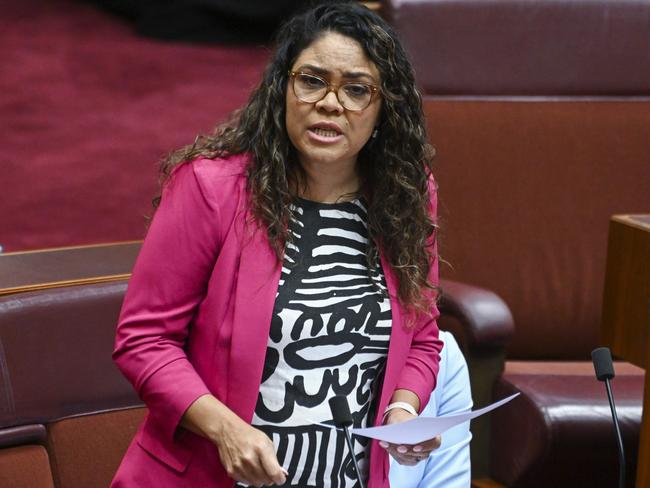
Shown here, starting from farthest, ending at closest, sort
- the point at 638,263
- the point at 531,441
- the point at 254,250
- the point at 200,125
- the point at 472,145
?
the point at 200,125
the point at 472,145
the point at 531,441
the point at 638,263
the point at 254,250

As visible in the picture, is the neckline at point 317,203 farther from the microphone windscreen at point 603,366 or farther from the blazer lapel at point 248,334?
the microphone windscreen at point 603,366

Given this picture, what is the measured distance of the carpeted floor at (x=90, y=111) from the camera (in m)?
1.94

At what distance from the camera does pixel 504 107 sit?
142 centimetres

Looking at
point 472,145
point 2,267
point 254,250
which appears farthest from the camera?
point 472,145

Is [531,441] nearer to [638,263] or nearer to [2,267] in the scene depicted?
[638,263]

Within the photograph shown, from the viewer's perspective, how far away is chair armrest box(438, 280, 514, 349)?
118cm

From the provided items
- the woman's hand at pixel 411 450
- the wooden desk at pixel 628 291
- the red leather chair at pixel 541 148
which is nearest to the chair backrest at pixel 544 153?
the red leather chair at pixel 541 148

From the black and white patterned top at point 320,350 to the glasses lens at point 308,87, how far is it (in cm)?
8

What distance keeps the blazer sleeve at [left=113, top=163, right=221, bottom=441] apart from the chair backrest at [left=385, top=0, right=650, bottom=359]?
0.69 metres

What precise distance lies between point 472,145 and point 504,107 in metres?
0.06

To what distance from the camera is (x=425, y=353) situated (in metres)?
0.84

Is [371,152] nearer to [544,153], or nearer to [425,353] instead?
[425,353]

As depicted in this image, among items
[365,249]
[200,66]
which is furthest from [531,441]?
[200,66]

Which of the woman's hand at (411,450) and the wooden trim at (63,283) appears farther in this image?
the wooden trim at (63,283)
